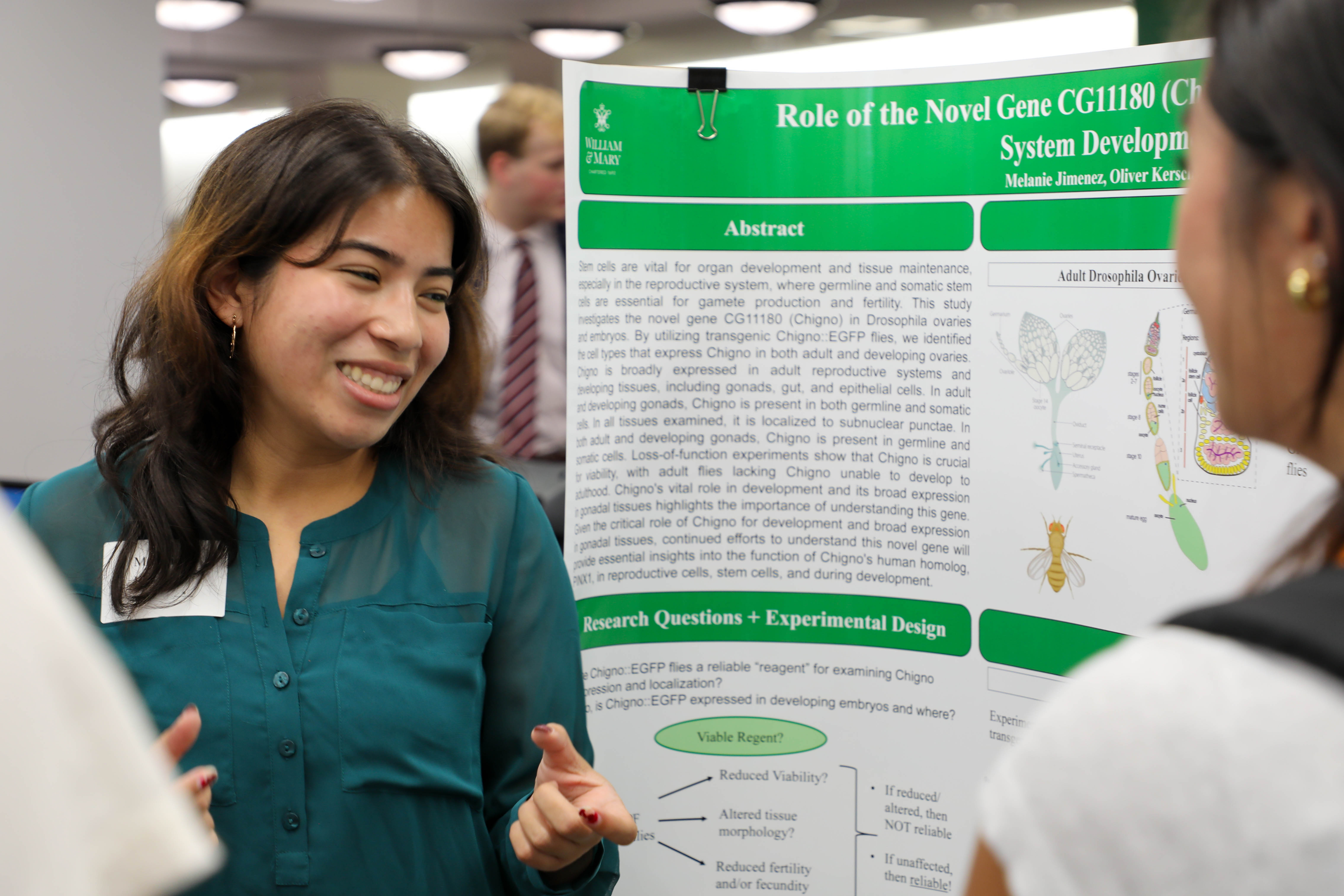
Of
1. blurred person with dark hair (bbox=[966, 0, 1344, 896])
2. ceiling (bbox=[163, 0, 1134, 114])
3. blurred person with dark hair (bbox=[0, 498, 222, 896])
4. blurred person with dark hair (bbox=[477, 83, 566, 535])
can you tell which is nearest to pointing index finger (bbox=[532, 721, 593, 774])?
blurred person with dark hair (bbox=[966, 0, 1344, 896])

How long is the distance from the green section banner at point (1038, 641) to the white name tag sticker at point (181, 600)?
1451 mm

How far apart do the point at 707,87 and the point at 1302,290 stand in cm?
179

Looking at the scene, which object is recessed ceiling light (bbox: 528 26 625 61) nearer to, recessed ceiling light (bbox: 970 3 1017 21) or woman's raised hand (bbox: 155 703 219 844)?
recessed ceiling light (bbox: 970 3 1017 21)

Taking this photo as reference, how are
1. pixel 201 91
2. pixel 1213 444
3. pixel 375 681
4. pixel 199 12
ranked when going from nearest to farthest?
pixel 375 681, pixel 1213 444, pixel 199 12, pixel 201 91

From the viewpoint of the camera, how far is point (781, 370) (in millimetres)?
2262

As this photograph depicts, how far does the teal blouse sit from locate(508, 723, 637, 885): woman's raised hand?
87 mm

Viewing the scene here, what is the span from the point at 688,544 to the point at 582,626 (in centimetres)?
29

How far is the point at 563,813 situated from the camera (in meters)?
1.29

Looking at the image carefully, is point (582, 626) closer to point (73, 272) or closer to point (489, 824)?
point (489, 824)

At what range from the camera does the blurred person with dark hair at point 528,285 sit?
11.3ft

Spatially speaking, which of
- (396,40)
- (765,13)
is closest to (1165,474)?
(765,13)

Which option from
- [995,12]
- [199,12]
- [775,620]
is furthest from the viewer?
[199,12]

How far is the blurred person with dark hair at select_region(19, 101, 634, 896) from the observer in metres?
1.34

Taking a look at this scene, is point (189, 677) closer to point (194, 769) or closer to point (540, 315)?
point (194, 769)
